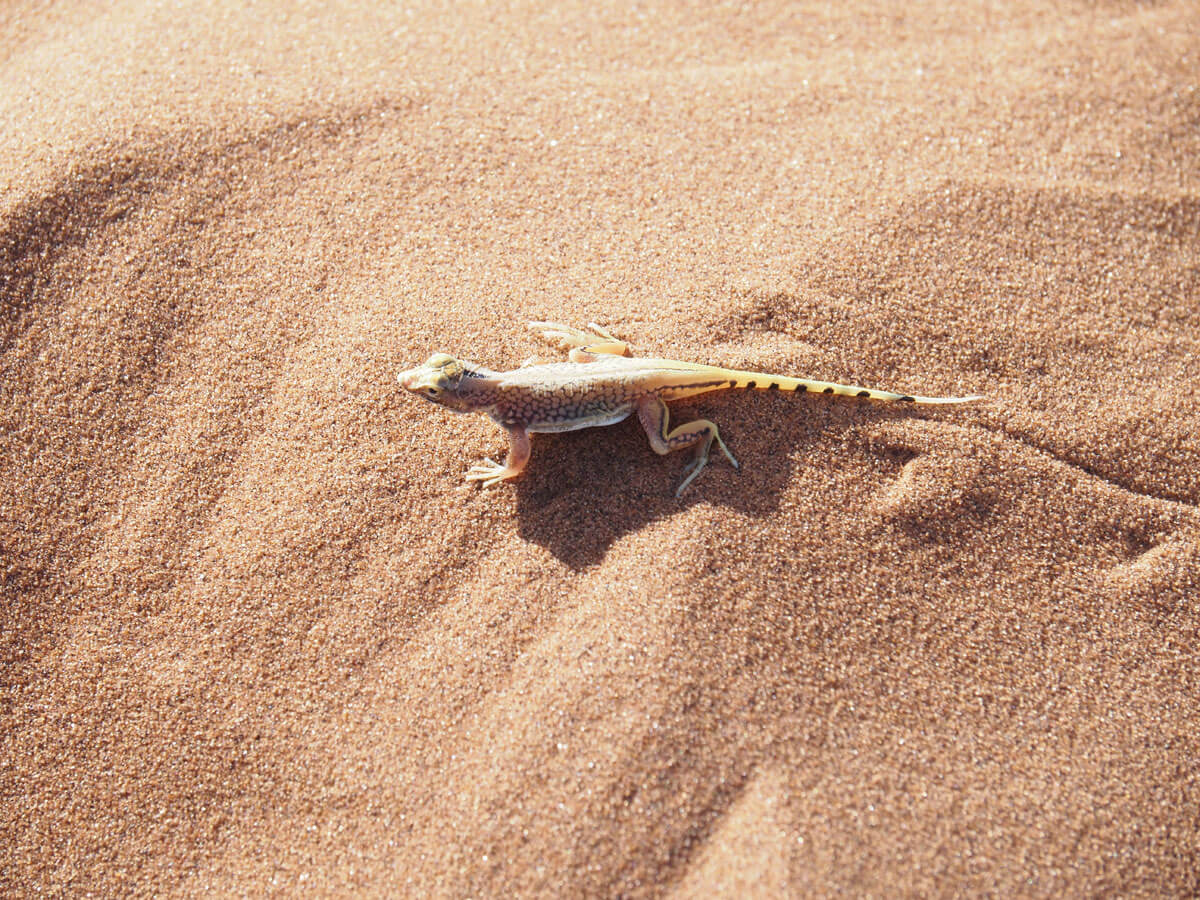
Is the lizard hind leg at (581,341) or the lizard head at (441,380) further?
the lizard hind leg at (581,341)

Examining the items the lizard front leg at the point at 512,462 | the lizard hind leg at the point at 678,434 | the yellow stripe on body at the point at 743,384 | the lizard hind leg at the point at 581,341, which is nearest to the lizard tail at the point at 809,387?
the yellow stripe on body at the point at 743,384

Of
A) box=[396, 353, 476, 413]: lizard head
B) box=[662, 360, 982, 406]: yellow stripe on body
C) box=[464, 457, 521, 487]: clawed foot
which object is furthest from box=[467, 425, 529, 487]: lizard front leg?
box=[662, 360, 982, 406]: yellow stripe on body

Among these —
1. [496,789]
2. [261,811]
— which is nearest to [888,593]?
[496,789]

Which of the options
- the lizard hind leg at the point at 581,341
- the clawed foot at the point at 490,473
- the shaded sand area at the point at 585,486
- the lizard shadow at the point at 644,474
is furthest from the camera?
the lizard hind leg at the point at 581,341

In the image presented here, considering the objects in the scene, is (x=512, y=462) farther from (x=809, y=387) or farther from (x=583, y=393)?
(x=809, y=387)

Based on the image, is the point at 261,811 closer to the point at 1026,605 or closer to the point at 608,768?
the point at 608,768

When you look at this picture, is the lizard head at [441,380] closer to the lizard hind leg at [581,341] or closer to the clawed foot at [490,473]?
the clawed foot at [490,473]
